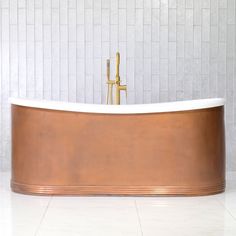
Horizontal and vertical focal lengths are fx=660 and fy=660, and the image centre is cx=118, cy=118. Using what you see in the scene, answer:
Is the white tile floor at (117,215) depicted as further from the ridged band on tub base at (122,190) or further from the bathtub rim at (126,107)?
the bathtub rim at (126,107)

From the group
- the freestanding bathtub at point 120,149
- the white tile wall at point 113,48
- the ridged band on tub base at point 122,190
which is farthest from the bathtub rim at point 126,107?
the white tile wall at point 113,48

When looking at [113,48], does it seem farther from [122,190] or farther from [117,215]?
[117,215]

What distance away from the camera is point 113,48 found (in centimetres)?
562

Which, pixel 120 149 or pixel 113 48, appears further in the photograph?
pixel 113 48

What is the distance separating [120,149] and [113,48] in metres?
1.59

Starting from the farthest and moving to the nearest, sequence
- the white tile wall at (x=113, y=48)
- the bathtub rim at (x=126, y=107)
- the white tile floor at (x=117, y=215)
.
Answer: the white tile wall at (x=113, y=48) → the bathtub rim at (x=126, y=107) → the white tile floor at (x=117, y=215)

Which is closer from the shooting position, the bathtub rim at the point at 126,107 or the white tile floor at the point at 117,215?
the white tile floor at the point at 117,215

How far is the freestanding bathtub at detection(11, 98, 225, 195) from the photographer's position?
13.9 ft

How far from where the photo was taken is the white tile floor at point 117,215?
3.15 m

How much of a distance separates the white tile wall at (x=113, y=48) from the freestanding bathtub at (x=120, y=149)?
1363 mm

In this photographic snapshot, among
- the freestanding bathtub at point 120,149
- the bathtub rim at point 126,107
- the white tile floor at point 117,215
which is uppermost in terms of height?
the bathtub rim at point 126,107

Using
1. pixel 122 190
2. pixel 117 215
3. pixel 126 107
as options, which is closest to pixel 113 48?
pixel 126 107

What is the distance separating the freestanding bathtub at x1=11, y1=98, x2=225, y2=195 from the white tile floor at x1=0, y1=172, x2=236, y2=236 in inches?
4.6

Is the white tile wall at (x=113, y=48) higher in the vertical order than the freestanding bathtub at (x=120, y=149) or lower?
higher
